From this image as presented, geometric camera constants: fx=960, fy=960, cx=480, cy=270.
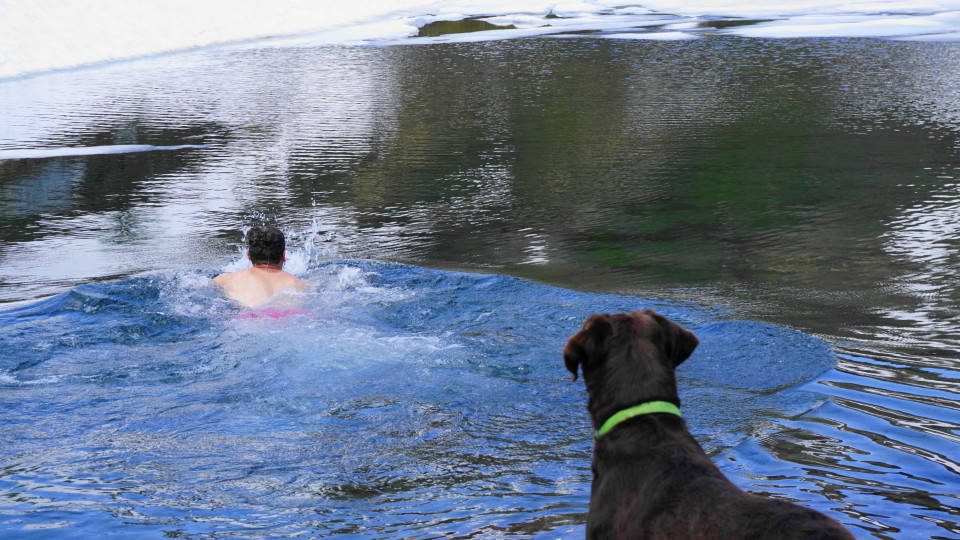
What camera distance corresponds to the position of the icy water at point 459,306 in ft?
15.7

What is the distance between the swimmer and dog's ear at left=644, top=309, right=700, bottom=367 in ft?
17.0

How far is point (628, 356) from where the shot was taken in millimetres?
3402

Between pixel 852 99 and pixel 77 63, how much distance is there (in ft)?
67.5

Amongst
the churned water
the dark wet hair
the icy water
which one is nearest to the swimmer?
the dark wet hair

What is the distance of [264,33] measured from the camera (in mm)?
34344

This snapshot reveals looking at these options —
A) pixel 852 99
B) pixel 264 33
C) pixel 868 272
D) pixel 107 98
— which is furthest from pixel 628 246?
pixel 264 33

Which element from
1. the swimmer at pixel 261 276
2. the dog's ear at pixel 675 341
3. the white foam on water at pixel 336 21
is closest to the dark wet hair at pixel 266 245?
the swimmer at pixel 261 276

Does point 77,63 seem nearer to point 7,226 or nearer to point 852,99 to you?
point 7,226

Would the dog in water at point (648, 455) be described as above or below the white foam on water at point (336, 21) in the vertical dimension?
below

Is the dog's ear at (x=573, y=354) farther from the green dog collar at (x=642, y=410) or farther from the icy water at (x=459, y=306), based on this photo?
the icy water at (x=459, y=306)

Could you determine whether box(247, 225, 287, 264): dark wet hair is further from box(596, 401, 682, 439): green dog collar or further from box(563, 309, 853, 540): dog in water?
box(596, 401, 682, 439): green dog collar

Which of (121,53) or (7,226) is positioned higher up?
(121,53)

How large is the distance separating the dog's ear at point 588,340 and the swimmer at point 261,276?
506cm

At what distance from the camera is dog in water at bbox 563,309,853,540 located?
9.89ft
